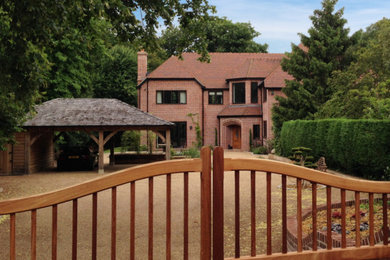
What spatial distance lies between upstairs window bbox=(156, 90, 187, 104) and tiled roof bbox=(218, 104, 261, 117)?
3.50m

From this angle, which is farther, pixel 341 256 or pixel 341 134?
pixel 341 134

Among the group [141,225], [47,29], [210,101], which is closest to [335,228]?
[141,225]

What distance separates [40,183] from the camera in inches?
617

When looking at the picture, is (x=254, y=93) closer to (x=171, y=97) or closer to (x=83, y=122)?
(x=171, y=97)

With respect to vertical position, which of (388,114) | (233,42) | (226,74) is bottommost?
(388,114)

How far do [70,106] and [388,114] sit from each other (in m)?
15.8

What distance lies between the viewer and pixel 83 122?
1889cm

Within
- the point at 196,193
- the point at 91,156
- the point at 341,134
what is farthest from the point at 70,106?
the point at 341,134

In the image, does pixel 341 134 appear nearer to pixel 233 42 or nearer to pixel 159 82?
pixel 159 82

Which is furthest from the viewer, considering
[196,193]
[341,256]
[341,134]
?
[341,134]

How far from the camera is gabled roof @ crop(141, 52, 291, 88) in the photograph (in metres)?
32.4

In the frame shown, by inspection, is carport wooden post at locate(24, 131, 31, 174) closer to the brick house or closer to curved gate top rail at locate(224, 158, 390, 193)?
the brick house

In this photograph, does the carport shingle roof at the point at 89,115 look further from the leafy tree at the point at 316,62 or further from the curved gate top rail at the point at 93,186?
the curved gate top rail at the point at 93,186

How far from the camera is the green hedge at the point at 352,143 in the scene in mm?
12695
